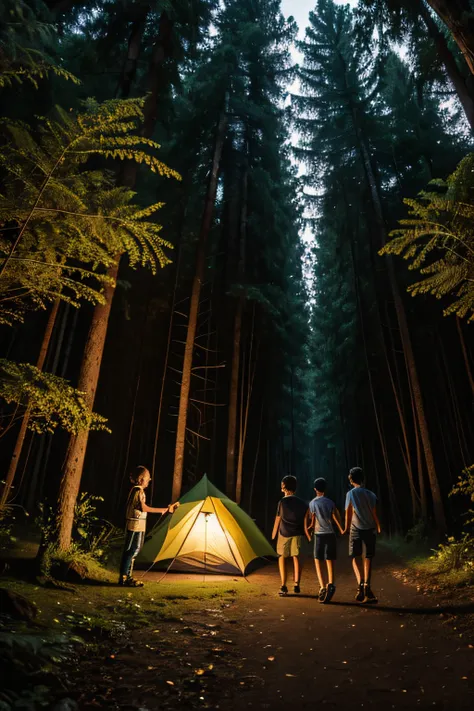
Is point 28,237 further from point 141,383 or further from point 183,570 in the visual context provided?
point 141,383

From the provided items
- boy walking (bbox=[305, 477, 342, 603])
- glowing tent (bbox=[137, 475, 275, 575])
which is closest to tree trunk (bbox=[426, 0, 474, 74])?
boy walking (bbox=[305, 477, 342, 603])

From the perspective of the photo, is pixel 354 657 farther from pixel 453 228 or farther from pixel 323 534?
pixel 453 228

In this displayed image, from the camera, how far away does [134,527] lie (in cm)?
603

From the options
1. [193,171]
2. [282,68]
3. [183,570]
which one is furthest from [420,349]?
[282,68]

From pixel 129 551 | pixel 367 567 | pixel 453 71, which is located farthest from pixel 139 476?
pixel 453 71

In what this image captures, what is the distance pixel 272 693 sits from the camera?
2689 mm

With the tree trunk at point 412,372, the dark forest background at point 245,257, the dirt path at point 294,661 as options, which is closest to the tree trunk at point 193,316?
the dark forest background at point 245,257

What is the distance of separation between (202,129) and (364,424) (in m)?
15.6

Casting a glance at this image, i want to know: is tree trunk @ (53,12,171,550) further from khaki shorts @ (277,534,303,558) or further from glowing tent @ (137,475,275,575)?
khaki shorts @ (277,534,303,558)

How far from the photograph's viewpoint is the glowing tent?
7.60m

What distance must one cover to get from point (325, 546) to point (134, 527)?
10.0 ft

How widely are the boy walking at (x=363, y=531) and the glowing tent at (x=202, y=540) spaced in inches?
112

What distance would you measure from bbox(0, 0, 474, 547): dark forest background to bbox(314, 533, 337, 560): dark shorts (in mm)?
3988

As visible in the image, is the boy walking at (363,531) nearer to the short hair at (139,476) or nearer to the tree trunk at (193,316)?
the short hair at (139,476)
